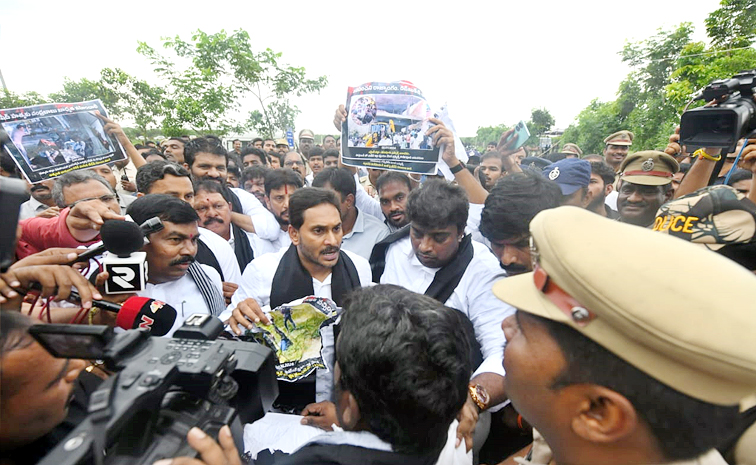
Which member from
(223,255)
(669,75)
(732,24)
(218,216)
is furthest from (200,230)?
(669,75)

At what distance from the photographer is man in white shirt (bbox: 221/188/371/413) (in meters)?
2.38

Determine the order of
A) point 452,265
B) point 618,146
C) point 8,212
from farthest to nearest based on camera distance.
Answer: point 618,146, point 452,265, point 8,212

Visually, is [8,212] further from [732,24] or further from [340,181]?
[732,24]

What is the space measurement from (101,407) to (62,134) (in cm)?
306

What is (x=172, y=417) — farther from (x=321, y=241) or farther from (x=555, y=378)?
(x=321, y=241)

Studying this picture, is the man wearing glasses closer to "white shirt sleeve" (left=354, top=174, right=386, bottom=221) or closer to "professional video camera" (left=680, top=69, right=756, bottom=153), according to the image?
"white shirt sleeve" (left=354, top=174, right=386, bottom=221)

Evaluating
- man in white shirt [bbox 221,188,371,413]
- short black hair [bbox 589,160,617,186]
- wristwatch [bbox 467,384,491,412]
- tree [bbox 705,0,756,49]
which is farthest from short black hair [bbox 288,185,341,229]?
tree [bbox 705,0,756,49]

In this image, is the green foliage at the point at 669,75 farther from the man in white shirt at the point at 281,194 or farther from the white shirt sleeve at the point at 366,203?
the man in white shirt at the point at 281,194

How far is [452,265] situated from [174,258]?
187 centimetres

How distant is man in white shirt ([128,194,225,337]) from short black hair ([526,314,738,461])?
2.16 m

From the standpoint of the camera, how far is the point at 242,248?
368 cm

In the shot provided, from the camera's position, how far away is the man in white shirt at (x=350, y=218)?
374 cm

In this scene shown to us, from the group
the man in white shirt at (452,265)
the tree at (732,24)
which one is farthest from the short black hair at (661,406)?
the tree at (732,24)

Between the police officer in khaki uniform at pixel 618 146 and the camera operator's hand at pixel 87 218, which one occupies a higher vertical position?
the camera operator's hand at pixel 87 218
